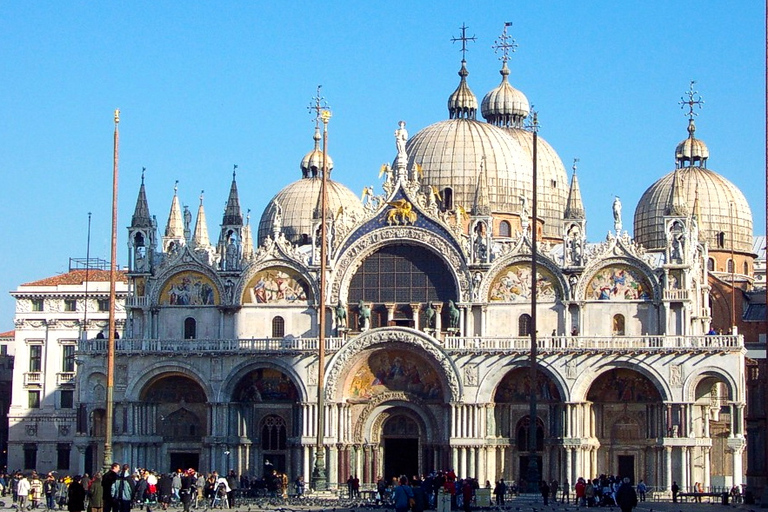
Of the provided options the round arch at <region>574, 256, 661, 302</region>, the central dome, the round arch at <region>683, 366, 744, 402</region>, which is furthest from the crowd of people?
the central dome

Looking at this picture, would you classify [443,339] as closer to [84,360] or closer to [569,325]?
[569,325]

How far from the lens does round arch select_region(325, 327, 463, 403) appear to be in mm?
82438

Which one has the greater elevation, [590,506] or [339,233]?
[339,233]

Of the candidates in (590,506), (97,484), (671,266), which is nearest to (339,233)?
(671,266)

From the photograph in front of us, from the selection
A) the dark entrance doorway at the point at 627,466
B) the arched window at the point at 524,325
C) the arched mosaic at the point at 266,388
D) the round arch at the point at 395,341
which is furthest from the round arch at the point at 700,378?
the arched mosaic at the point at 266,388

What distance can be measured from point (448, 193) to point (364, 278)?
11105 mm

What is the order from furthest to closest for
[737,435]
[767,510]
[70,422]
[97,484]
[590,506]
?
[70,422], [737,435], [590,506], [767,510], [97,484]

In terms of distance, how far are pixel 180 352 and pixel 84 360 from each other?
5.16m

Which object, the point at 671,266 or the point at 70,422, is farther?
the point at 70,422

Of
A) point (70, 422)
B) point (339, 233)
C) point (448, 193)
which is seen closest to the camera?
point (339, 233)

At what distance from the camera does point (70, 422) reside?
105562mm

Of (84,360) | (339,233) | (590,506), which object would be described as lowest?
(590,506)

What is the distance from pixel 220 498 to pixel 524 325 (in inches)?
861

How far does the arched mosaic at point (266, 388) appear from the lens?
85875 millimetres
